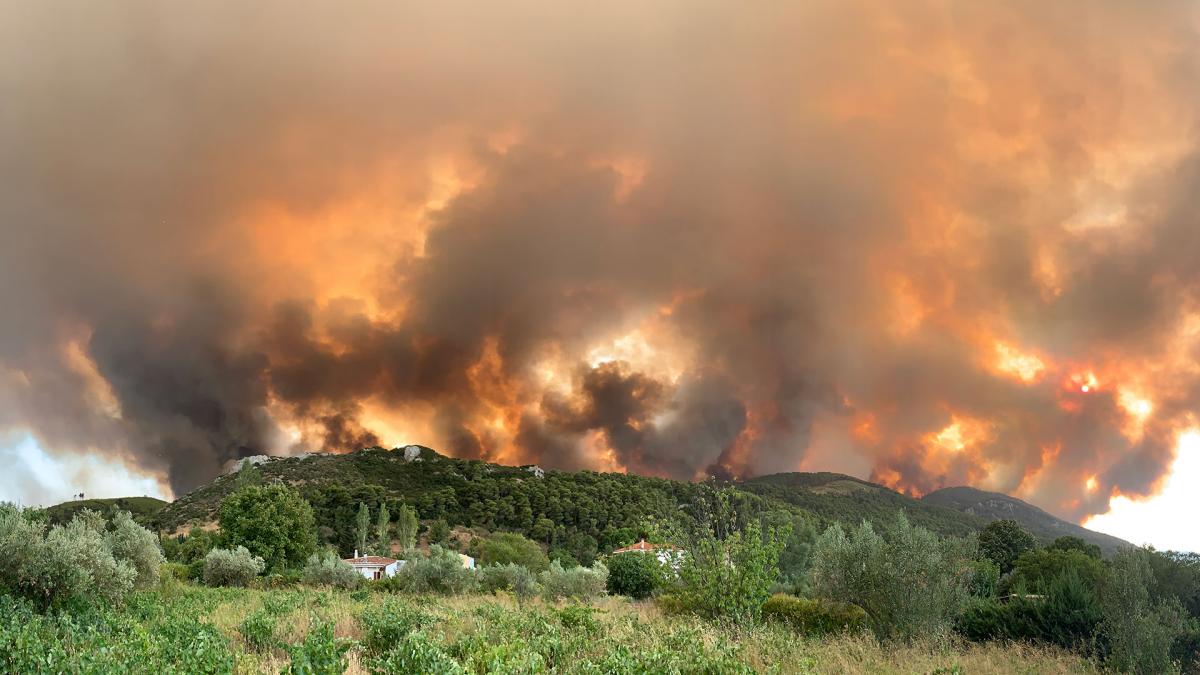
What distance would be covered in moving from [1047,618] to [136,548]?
28565 mm

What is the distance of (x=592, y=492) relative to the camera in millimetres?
103750

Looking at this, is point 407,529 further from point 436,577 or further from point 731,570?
point 731,570

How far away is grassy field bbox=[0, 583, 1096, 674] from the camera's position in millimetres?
8477

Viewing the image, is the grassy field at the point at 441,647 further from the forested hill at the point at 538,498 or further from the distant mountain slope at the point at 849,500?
the distant mountain slope at the point at 849,500

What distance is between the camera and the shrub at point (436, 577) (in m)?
33.1

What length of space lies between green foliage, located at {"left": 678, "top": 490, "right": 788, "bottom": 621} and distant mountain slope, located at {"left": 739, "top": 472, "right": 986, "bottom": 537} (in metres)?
64.7

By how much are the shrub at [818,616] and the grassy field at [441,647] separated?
2317 mm

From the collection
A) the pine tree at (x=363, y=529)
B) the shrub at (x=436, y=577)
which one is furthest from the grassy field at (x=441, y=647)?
the pine tree at (x=363, y=529)

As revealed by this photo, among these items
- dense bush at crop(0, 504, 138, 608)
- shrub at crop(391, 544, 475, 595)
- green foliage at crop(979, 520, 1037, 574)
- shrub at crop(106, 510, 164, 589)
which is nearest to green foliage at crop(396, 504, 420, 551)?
shrub at crop(391, 544, 475, 595)

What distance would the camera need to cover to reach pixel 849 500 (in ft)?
336

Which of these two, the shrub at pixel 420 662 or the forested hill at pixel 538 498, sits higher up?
the forested hill at pixel 538 498

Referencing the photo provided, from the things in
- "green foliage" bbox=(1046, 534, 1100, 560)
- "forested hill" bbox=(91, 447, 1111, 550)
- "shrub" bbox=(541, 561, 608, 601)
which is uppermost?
"forested hill" bbox=(91, 447, 1111, 550)

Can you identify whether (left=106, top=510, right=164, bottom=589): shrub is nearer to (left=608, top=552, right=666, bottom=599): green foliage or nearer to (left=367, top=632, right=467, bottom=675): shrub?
(left=367, top=632, right=467, bottom=675): shrub

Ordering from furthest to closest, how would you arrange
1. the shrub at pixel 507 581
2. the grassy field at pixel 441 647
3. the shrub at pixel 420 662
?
the shrub at pixel 507 581
the grassy field at pixel 441 647
the shrub at pixel 420 662
